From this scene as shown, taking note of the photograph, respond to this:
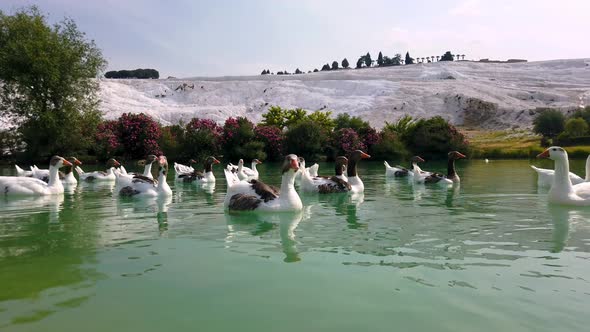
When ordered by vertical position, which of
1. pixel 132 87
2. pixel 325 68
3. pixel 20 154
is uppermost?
pixel 325 68

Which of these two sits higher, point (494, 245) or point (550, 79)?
point (550, 79)

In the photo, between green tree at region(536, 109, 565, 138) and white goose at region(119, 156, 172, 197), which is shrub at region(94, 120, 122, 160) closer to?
white goose at region(119, 156, 172, 197)

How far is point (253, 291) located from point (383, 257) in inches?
82.8

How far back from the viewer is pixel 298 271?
6.08 m

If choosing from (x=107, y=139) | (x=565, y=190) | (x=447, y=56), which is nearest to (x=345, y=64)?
(x=447, y=56)

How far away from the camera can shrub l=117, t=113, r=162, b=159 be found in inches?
1617

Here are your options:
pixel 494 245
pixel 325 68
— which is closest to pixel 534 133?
pixel 494 245

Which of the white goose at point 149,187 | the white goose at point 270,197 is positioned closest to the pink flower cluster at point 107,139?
the white goose at point 149,187

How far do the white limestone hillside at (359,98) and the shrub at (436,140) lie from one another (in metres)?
34.5

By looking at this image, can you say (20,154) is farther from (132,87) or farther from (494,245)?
(132,87)

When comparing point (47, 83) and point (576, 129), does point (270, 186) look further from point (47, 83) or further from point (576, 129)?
point (576, 129)

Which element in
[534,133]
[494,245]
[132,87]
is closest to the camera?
[494,245]

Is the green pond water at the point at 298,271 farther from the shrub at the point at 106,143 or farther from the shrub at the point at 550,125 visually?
the shrub at the point at 550,125

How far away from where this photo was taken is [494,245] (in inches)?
293
